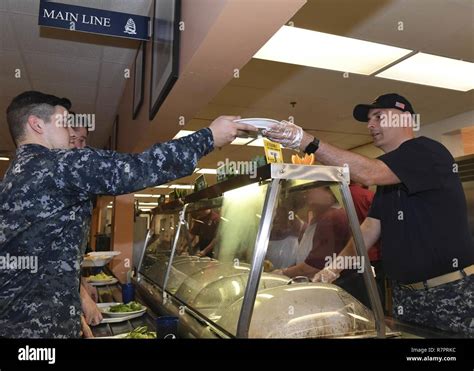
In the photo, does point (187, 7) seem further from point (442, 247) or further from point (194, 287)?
point (442, 247)

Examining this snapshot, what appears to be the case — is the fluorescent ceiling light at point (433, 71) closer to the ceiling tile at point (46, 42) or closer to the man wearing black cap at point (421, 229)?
the man wearing black cap at point (421, 229)

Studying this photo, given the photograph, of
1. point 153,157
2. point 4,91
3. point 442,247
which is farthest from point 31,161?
A: point 4,91

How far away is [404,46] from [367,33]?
50cm

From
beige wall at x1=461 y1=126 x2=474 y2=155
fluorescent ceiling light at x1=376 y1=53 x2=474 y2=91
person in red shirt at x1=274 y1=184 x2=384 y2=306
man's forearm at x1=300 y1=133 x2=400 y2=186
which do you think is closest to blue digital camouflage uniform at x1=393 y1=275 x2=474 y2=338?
person in red shirt at x1=274 y1=184 x2=384 y2=306

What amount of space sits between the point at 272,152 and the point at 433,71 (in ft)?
11.7

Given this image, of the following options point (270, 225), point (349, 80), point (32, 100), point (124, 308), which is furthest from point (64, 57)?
point (270, 225)

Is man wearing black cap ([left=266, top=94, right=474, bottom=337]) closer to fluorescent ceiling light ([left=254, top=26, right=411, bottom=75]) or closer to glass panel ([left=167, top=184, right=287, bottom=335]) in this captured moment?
glass panel ([left=167, top=184, right=287, bottom=335])

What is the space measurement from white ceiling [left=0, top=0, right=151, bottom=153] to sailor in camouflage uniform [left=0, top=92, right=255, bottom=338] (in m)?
2.23

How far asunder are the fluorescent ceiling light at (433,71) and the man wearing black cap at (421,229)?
8.23 ft

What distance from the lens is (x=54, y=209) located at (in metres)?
1.40

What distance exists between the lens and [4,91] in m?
5.12

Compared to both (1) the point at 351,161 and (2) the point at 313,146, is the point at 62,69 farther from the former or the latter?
(1) the point at 351,161
